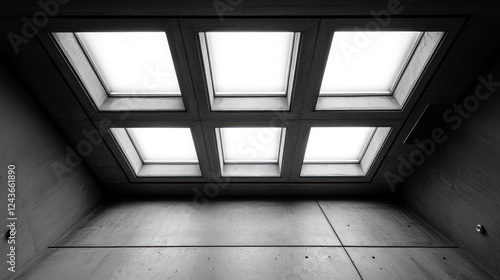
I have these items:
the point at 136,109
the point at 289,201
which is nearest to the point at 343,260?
the point at 289,201

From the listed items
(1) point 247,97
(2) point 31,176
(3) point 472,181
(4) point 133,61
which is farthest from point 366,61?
(2) point 31,176

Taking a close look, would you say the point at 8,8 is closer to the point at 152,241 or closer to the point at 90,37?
the point at 90,37

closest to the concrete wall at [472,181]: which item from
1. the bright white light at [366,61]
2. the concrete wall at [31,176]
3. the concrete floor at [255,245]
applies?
the concrete floor at [255,245]

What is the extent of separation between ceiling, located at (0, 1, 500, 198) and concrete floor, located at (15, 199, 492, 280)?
0.50 meters

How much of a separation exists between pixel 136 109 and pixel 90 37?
94cm

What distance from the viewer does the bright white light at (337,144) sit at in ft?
12.1

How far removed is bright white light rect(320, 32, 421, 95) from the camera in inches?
103

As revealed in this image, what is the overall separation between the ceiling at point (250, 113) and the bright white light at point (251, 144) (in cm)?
33

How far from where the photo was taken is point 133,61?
9.23ft

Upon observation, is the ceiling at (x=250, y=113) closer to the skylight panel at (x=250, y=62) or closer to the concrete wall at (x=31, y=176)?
the concrete wall at (x=31, y=176)

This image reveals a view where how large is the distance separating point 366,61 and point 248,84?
5.00 ft

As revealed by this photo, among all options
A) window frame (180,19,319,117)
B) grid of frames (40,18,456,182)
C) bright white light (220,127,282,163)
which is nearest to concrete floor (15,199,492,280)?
grid of frames (40,18,456,182)

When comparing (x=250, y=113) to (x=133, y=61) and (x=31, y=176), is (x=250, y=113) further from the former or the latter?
(x=31, y=176)

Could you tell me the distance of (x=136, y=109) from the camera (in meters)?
3.05
